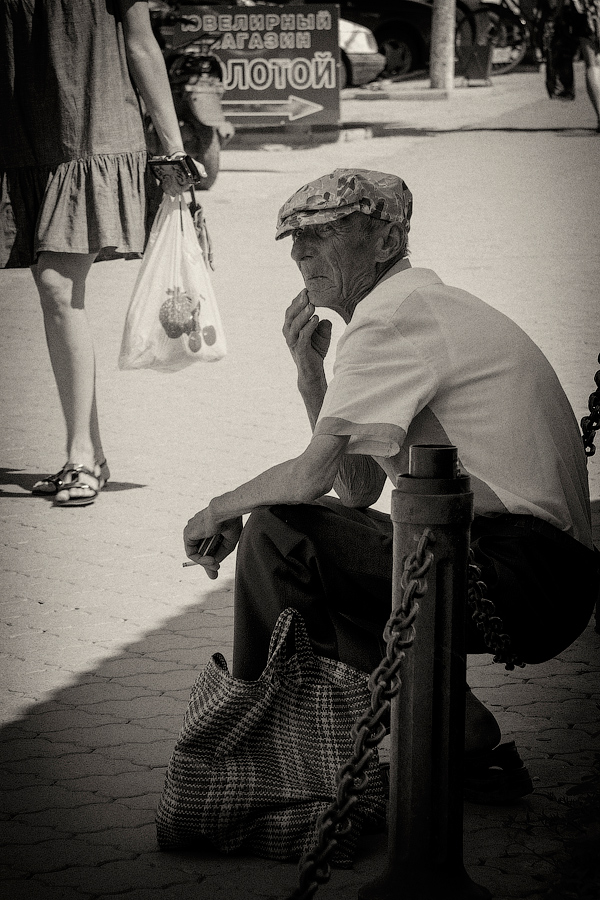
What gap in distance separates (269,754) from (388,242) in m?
1.22

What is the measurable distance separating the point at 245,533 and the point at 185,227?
2697 millimetres

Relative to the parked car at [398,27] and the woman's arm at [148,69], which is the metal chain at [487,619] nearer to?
the woman's arm at [148,69]

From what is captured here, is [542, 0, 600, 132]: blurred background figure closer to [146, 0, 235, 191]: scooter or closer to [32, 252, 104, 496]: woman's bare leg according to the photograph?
[146, 0, 235, 191]: scooter

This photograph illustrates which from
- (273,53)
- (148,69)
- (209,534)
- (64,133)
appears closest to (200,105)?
(273,53)

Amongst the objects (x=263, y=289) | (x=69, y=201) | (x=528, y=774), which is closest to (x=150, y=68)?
(x=69, y=201)

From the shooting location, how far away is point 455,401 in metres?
2.92

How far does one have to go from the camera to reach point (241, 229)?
11.2m

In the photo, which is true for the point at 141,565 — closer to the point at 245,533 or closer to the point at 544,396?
the point at 245,533

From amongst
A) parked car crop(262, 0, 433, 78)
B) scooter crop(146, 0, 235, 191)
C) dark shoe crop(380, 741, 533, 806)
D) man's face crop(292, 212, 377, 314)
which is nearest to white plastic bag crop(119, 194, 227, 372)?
man's face crop(292, 212, 377, 314)

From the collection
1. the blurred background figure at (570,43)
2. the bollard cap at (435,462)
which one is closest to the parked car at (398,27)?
the blurred background figure at (570,43)

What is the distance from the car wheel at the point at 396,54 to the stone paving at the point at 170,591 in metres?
13.7

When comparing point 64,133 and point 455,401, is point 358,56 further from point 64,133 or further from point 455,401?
point 455,401

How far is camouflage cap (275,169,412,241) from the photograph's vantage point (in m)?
3.03

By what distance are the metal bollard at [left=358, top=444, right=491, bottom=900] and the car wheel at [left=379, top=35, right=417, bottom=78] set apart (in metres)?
23.3
